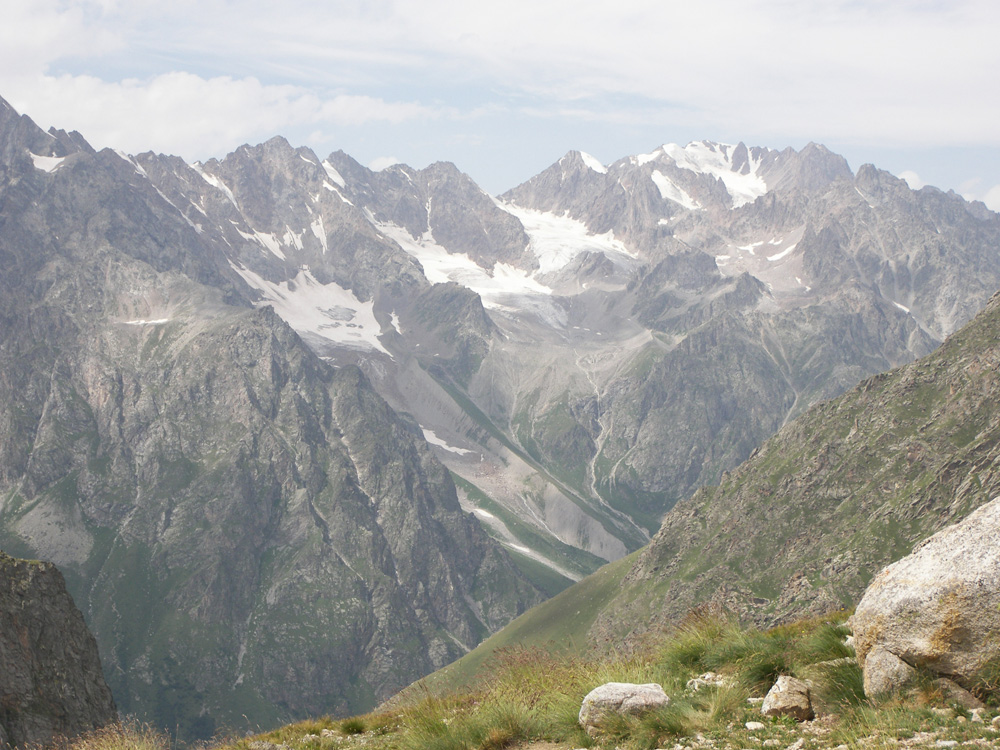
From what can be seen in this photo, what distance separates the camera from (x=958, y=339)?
615 ft

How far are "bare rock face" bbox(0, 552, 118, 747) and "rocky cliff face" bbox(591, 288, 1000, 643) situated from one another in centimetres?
10045

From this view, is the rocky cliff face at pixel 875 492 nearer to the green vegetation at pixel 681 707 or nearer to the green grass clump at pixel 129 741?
the green vegetation at pixel 681 707

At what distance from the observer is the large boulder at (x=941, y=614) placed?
524 inches

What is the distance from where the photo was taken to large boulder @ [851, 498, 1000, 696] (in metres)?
13.3

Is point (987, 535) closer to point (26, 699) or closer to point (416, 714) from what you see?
point (416, 714)

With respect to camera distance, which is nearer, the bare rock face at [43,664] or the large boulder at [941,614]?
the large boulder at [941,614]

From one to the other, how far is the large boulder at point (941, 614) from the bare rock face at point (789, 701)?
1.09 meters

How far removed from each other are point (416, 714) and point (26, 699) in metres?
44.2

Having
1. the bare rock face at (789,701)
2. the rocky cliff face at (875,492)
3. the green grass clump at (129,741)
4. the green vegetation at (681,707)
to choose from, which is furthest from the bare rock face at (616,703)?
the rocky cliff face at (875,492)

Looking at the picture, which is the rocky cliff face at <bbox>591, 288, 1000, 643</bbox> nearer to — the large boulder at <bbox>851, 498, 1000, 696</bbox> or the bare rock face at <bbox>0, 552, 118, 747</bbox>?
the bare rock face at <bbox>0, 552, 118, 747</bbox>

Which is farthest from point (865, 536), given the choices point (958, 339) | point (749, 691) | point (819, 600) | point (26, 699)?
point (749, 691)

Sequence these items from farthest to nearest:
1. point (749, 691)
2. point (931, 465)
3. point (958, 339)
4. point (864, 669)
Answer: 1. point (958, 339)
2. point (931, 465)
3. point (749, 691)
4. point (864, 669)

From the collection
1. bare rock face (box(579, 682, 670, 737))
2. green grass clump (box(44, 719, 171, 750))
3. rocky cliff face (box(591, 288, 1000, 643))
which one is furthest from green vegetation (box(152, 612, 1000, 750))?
rocky cliff face (box(591, 288, 1000, 643))

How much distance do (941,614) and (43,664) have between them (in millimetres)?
→ 59176
